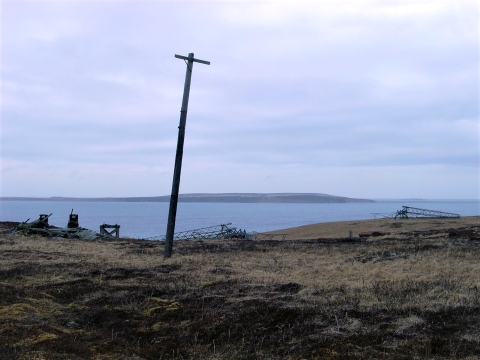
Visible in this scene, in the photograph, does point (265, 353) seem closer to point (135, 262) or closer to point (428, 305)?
point (428, 305)

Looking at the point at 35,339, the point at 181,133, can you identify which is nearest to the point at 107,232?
the point at 181,133

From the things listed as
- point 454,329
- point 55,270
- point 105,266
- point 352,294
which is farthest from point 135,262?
point 454,329

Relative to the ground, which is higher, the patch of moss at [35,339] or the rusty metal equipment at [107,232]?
the patch of moss at [35,339]

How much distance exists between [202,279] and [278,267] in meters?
3.94

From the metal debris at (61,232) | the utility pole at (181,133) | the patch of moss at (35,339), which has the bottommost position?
the metal debris at (61,232)

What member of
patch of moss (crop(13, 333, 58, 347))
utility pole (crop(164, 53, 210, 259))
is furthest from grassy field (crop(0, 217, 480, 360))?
utility pole (crop(164, 53, 210, 259))

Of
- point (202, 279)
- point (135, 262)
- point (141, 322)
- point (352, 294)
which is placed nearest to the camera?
point (141, 322)

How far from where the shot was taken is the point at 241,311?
8625 millimetres

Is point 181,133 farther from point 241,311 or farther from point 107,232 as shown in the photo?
→ point 107,232

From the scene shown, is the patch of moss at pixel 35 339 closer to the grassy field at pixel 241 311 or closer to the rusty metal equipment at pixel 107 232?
the grassy field at pixel 241 311

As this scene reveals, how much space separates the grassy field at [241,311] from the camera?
6.46 m

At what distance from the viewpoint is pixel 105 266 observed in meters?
15.6

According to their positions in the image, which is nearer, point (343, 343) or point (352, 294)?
point (343, 343)

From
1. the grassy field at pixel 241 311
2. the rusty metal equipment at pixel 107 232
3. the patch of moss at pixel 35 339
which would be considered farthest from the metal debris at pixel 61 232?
the patch of moss at pixel 35 339
